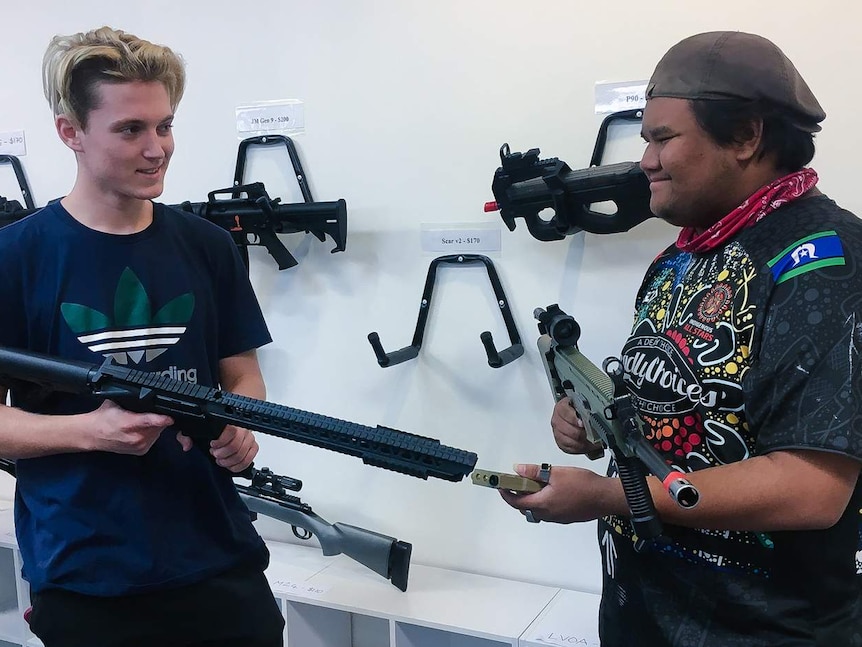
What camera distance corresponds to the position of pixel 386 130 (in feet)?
5.94

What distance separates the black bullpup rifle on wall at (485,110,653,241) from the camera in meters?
1.42

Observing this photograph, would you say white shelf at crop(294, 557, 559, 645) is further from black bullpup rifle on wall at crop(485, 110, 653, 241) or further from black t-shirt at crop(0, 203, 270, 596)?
black bullpup rifle on wall at crop(485, 110, 653, 241)

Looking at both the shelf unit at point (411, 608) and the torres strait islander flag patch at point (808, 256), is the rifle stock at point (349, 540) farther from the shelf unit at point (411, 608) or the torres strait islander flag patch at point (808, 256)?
the torres strait islander flag patch at point (808, 256)

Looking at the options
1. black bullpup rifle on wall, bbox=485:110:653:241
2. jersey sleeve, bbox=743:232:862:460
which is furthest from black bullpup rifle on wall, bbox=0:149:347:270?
jersey sleeve, bbox=743:232:862:460

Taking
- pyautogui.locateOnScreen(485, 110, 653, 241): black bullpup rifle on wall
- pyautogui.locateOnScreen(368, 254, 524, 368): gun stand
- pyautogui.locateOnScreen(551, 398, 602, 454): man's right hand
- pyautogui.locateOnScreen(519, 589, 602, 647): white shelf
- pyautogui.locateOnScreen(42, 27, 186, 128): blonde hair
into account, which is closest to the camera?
pyautogui.locateOnScreen(42, 27, 186, 128): blonde hair

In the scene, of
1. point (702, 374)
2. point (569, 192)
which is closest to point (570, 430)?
point (702, 374)

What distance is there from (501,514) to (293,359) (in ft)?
2.21

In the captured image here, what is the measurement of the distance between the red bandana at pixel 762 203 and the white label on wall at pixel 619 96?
0.65 metres

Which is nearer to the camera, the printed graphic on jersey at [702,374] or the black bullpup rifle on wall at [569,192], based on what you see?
the printed graphic on jersey at [702,374]

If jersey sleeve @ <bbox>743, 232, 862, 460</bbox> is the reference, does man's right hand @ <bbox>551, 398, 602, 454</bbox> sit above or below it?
below

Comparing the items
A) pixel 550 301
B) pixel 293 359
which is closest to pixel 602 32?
pixel 550 301

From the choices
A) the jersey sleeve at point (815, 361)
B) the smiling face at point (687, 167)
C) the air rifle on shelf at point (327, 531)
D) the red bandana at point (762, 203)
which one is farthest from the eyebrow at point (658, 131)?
the air rifle on shelf at point (327, 531)

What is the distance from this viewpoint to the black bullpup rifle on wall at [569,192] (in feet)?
4.66

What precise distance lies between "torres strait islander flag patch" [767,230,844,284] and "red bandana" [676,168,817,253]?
0.24ft
